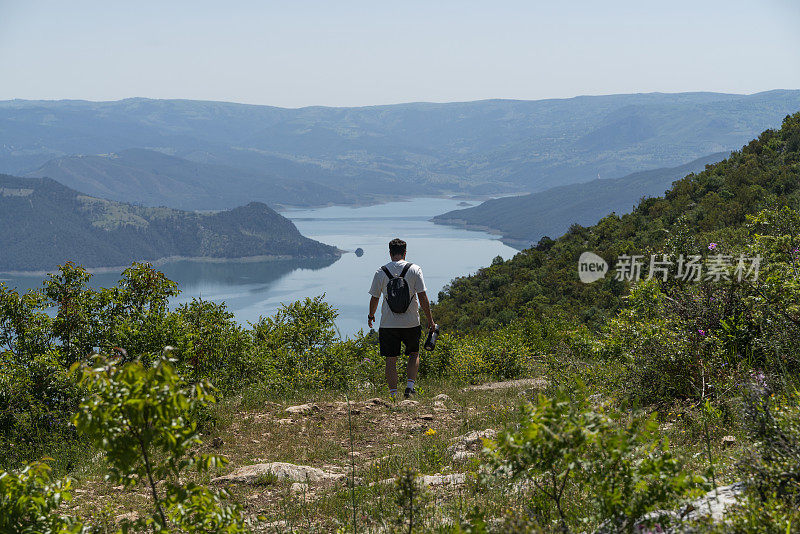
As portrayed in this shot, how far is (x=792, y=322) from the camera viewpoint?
4809 millimetres

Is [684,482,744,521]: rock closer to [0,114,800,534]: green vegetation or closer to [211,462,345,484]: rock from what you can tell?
[0,114,800,534]: green vegetation

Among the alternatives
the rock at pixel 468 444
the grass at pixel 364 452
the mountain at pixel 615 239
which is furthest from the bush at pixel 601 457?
the mountain at pixel 615 239

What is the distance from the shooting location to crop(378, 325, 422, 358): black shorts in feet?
24.1

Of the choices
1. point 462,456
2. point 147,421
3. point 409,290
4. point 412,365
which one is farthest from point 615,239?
point 147,421

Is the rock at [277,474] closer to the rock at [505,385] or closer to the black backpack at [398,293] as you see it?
the black backpack at [398,293]

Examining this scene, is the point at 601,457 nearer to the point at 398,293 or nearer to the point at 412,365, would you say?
the point at 398,293

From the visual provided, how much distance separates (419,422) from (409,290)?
5.08 feet

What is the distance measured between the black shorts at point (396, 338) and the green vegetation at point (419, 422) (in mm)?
684

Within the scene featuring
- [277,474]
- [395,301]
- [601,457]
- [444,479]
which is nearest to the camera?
[601,457]

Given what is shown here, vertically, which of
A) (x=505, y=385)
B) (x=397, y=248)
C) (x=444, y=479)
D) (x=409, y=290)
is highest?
(x=397, y=248)

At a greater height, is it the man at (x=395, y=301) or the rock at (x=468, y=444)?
the man at (x=395, y=301)

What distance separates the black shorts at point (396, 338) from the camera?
735 cm

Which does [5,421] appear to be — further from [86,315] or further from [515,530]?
[515,530]

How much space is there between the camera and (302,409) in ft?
23.9
